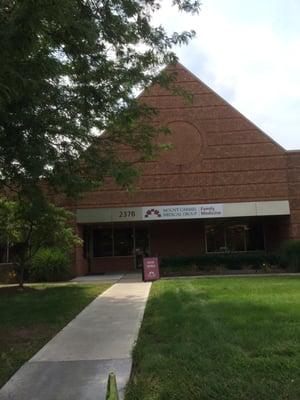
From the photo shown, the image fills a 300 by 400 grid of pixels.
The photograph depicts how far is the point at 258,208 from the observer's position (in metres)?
27.3

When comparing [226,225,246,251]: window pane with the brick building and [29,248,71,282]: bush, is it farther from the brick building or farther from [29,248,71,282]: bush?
[29,248,71,282]: bush

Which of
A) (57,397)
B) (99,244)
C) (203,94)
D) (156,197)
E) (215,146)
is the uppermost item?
(203,94)

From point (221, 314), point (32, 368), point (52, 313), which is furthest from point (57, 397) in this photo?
point (52, 313)

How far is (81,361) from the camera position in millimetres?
7832

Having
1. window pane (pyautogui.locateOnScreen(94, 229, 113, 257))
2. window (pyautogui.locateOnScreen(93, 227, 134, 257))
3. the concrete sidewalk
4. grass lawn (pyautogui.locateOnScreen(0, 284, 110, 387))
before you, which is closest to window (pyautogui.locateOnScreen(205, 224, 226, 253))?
window (pyautogui.locateOnScreen(93, 227, 134, 257))

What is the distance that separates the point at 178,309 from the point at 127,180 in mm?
5452

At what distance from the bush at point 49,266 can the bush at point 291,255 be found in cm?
981

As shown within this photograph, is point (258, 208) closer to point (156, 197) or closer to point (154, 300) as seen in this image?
point (156, 197)

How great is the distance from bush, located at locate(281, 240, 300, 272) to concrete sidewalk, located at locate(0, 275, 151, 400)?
45.9 feet

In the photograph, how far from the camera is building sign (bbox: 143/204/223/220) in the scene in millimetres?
27312

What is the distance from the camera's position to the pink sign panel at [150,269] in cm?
2205

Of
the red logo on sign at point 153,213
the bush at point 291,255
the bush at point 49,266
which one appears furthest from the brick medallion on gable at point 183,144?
the bush at point 49,266

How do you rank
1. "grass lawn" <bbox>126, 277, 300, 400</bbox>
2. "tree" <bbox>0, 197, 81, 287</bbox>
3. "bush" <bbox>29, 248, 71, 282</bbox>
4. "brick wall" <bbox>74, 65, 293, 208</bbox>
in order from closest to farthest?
"grass lawn" <bbox>126, 277, 300, 400</bbox> < "tree" <bbox>0, 197, 81, 287</bbox> < "bush" <bbox>29, 248, 71, 282</bbox> < "brick wall" <bbox>74, 65, 293, 208</bbox>

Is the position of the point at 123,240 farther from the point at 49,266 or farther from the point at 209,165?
the point at 49,266
